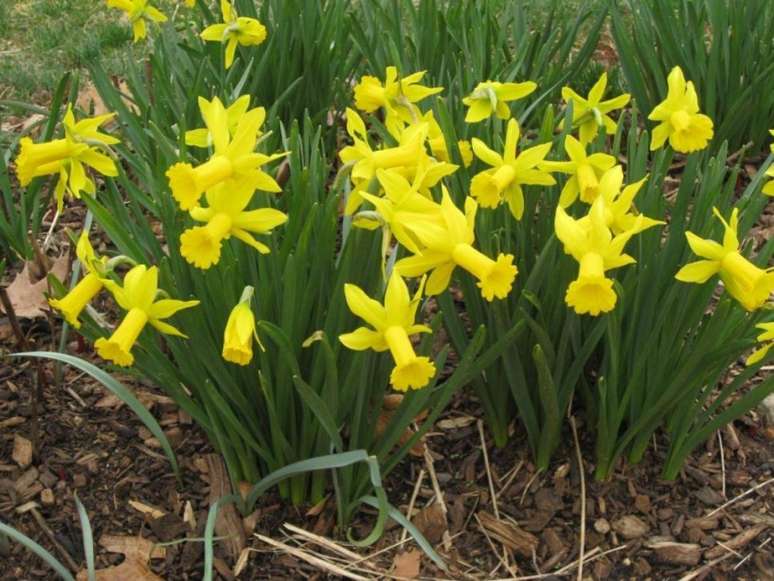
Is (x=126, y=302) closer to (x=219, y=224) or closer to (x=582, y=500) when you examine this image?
(x=219, y=224)

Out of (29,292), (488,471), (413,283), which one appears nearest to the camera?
(413,283)

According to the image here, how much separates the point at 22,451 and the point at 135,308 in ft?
2.53

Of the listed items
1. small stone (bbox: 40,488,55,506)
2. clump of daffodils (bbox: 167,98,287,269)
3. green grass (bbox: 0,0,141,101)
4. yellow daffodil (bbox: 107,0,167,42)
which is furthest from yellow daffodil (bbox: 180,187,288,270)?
green grass (bbox: 0,0,141,101)

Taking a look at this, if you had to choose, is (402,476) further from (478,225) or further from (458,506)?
(478,225)

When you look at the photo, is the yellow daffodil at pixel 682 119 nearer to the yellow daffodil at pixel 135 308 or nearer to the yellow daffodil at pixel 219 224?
the yellow daffodil at pixel 219 224

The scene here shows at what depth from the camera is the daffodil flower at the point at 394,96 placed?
1.91 metres

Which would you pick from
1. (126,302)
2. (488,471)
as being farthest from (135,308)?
(488,471)

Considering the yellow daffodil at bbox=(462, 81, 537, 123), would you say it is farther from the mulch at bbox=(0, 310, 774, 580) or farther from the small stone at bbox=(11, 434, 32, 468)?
the small stone at bbox=(11, 434, 32, 468)

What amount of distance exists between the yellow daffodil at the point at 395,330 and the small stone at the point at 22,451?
1.03 metres

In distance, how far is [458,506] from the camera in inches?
79.7

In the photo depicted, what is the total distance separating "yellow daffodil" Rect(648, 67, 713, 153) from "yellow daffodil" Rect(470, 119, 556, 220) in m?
0.23

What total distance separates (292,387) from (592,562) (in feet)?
2.39

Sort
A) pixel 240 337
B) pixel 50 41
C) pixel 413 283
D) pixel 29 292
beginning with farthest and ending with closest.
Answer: pixel 50 41, pixel 29 292, pixel 413 283, pixel 240 337

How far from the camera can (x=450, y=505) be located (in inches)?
80.0
